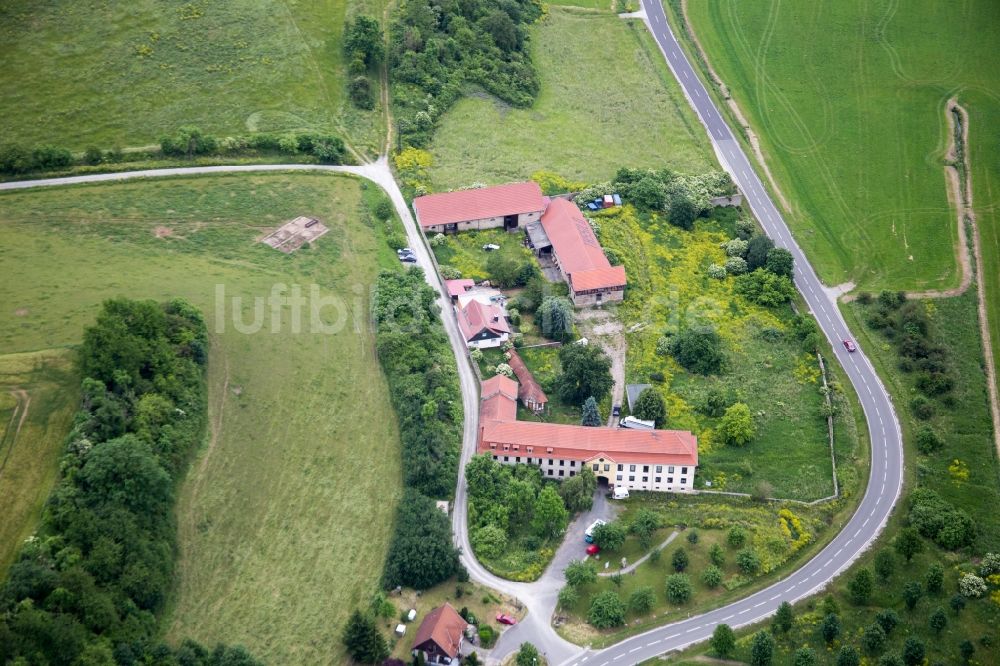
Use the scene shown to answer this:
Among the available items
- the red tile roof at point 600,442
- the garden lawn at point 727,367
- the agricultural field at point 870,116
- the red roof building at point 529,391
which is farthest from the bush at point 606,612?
the agricultural field at point 870,116

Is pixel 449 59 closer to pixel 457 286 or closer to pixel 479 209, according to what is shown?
pixel 479 209

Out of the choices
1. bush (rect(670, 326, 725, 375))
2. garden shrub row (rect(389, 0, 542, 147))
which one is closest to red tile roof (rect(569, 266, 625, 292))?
bush (rect(670, 326, 725, 375))

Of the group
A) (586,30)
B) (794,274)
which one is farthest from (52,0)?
(794,274)

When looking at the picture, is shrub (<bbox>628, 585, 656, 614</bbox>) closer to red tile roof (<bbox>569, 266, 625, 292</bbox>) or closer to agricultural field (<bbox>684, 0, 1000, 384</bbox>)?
red tile roof (<bbox>569, 266, 625, 292</bbox>)

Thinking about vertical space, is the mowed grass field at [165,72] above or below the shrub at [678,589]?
above

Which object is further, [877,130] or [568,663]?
[877,130]

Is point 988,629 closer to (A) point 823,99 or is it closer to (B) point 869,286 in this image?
(B) point 869,286

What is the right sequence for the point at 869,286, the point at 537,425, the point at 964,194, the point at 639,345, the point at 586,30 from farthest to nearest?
1. the point at 586,30
2. the point at 964,194
3. the point at 869,286
4. the point at 639,345
5. the point at 537,425

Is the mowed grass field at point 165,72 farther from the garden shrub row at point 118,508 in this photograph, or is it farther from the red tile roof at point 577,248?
the garden shrub row at point 118,508
